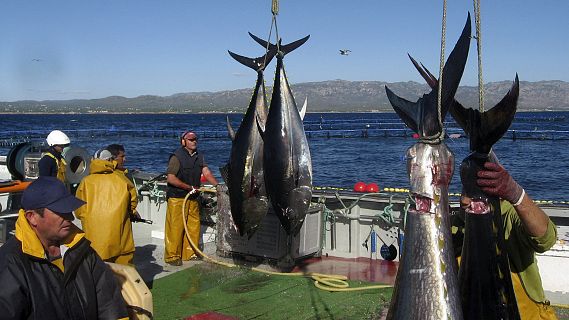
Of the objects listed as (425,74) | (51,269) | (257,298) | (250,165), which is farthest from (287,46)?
(257,298)

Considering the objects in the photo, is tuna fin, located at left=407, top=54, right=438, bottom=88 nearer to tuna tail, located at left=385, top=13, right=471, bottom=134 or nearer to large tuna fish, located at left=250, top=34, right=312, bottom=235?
tuna tail, located at left=385, top=13, right=471, bottom=134

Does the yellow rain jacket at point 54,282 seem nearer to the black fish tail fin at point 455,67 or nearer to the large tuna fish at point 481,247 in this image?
the large tuna fish at point 481,247

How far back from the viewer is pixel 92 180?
5.04 metres

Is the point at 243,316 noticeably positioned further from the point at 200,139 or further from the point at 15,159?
the point at 200,139

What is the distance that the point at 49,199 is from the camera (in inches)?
105

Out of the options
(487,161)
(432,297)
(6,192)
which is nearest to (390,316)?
(432,297)

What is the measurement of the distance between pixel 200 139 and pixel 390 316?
56.7m

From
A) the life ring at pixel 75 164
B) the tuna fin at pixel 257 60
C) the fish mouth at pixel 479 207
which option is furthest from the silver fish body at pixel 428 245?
the life ring at pixel 75 164

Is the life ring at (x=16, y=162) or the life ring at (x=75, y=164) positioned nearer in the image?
the life ring at (x=75, y=164)

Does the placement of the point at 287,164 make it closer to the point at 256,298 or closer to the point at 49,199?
the point at 49,199

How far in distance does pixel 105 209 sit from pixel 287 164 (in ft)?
7.32

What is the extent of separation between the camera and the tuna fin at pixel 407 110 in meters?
2.34

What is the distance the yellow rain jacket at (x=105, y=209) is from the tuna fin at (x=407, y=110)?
3.30m

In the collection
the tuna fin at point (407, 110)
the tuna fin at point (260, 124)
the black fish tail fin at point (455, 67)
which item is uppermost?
the black fish tail fin at point (455, 67)
